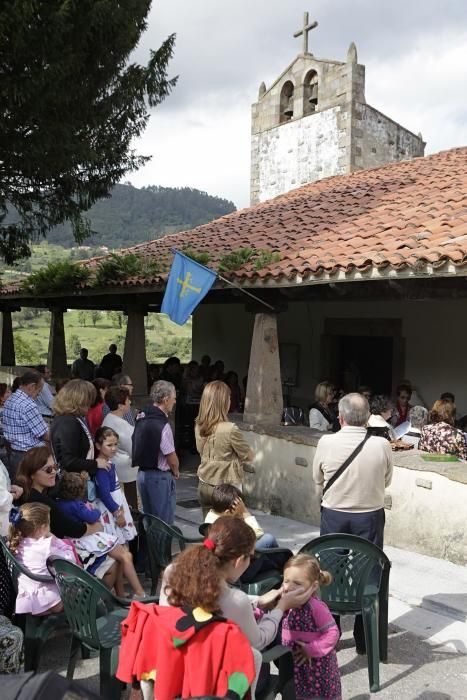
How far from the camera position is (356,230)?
7668mm

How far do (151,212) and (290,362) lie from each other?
9430 centimetres

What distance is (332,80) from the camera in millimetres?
16469

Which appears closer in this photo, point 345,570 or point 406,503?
point 345,570

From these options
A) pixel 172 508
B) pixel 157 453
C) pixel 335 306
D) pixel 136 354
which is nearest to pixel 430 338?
pixel 335 306

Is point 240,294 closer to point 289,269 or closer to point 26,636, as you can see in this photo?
point 289,269

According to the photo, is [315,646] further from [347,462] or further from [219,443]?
[219,443]

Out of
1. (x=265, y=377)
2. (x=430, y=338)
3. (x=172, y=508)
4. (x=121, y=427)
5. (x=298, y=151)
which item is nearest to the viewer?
(x=172, y=508)

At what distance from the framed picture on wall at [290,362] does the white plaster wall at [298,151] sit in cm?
723

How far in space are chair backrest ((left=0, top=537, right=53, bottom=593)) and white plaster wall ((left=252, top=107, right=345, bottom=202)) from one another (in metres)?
14.9

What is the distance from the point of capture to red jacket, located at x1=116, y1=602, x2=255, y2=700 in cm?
209

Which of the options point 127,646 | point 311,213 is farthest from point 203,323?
point 127,646

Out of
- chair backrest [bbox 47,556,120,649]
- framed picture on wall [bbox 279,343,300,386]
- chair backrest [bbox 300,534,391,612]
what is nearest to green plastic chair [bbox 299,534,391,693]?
chair backrest [bbox 300,534,391,612]

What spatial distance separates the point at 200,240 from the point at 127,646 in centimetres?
881

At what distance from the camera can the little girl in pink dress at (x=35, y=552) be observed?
335 centimetres
